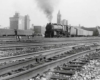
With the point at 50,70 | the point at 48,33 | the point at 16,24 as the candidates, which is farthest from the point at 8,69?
the point at 16,24

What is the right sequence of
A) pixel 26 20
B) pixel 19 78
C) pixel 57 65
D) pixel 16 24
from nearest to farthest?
pixel 19 78
pixel 57 65
pixel 16 24
pixel 26 20

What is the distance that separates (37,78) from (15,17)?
81910 mm

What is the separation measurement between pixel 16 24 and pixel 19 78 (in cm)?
8104

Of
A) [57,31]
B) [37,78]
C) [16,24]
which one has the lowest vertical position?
[37,78]

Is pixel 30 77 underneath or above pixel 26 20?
underneath

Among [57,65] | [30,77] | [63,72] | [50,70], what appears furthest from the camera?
[57,65]

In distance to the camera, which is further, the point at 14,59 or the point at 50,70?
the point at 14,59

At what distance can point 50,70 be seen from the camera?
221 inches

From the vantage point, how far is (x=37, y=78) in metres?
4.60

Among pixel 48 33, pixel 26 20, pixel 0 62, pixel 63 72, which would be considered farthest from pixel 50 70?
pixel 26 20

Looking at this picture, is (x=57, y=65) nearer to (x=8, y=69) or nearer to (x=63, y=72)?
(x=63, y=72)

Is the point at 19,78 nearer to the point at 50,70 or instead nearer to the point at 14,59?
the point at 50,70

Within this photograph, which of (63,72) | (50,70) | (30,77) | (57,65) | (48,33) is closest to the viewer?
(30,77)

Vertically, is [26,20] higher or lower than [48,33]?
higher
